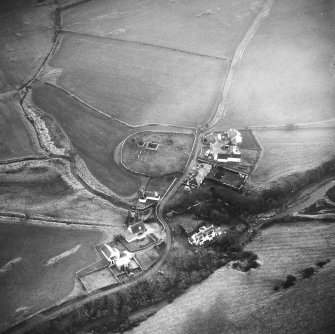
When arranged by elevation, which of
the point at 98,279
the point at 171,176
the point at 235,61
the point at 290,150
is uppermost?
the point at 235,61

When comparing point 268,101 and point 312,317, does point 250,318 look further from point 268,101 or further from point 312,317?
point 268,101

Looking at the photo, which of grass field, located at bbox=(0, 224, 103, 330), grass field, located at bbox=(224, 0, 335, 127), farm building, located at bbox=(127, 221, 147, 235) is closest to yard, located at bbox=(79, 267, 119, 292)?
grass field, located at bbox=(0, 224, 103, 330)

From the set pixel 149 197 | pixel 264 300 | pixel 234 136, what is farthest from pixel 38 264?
pixel 234 136

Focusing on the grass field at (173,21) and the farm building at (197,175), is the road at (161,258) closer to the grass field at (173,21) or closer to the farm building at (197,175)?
the farm building at (197,175)

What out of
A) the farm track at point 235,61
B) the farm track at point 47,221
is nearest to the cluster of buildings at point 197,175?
the farm track at point 235,61

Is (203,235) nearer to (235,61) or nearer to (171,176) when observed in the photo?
(171,176)

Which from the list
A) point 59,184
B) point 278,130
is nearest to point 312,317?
point 278,130
